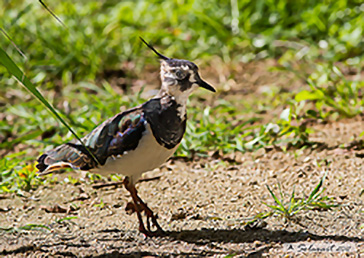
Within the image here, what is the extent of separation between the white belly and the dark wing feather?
3cm

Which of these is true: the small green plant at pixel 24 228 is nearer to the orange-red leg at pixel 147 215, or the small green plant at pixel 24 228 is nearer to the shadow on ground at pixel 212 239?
the shadow on ground at pixel 212 239

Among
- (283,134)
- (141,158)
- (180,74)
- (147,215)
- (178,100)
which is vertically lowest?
(283,134)

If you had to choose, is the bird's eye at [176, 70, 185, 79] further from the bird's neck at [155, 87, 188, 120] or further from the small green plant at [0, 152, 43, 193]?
the small green plant at [0, 152, 43, 193]

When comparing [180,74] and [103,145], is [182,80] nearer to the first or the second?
[180,74]

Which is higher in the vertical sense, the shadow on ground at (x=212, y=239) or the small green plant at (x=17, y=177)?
the small green plant at (x=17, y=177)

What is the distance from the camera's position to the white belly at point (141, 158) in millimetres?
3355

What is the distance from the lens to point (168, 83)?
3426 millimetres

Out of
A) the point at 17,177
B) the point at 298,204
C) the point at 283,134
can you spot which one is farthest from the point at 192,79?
the point at 17,177

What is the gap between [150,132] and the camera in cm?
337

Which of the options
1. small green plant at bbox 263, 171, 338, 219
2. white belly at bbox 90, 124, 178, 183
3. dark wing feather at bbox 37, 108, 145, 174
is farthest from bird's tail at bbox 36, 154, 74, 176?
small green plant at bbox 263, 171, 338, 219

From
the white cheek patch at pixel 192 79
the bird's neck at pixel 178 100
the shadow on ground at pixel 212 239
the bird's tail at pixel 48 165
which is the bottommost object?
the shadow on ground at pixel 212 239

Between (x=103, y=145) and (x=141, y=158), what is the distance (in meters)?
0.29

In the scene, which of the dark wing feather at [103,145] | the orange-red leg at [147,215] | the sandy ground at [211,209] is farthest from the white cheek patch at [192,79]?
the sandy ground at [211,209]

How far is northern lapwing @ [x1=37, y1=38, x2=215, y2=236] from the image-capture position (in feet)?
11.1
